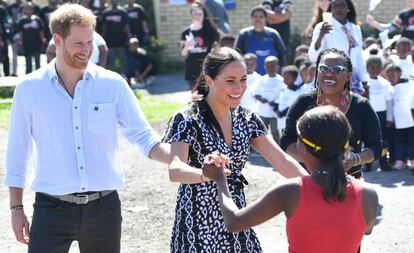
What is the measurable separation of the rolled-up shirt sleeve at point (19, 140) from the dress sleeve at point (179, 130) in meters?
0.78

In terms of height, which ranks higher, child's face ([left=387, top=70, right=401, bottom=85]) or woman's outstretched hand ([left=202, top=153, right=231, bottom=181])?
woman's outstretched hand ([left=202, top=153, right=231, bottom=181])

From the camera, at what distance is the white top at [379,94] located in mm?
10242

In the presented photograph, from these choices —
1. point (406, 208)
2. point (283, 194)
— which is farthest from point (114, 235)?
point (406, 208)

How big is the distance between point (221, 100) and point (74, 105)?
2.59 feet

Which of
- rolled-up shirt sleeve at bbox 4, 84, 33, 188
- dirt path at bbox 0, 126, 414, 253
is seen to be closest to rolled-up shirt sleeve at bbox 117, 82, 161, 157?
rolled-up shirt sleeve at bbox 4, 84, 33, 188

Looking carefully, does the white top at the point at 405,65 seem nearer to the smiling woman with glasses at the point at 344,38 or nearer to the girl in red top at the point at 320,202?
the smiling woman with glasses at the point at 344,38

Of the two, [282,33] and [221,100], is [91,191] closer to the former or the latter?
[221,100]

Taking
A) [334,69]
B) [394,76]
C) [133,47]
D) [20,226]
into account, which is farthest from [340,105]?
[133,47]

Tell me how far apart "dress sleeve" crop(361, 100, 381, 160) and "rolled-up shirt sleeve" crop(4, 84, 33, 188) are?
6.71ft

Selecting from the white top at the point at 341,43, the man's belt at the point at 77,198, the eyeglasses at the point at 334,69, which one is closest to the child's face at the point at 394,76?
the white top at the point at 341,43

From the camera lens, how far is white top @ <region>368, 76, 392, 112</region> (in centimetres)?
1024

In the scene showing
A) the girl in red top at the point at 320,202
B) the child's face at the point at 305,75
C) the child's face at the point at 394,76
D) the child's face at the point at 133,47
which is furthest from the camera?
the child's face at the point at 133,47

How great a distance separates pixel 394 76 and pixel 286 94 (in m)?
1.36

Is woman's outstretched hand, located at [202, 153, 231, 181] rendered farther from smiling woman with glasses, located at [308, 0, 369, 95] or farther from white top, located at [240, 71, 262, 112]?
white top, located at [240, 71, 262, 112]
